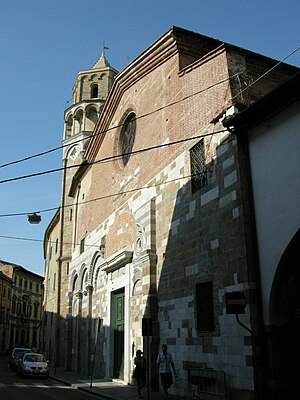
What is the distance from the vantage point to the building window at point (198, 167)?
Result: 493 inches

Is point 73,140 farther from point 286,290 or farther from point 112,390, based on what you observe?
point 286,290

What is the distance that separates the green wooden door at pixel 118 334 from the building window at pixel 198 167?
23.7 feet

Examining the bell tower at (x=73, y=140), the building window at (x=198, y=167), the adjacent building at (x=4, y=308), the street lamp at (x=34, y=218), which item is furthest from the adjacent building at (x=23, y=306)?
the building window at (x=198, y=167)

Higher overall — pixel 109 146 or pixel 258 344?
pixel 109 146

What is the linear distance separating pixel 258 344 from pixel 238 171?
156 inches

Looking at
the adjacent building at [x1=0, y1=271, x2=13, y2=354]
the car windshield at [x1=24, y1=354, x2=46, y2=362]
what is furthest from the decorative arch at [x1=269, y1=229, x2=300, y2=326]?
the adjacent building at [x1=0, y1=271, x2=13, y2=354]

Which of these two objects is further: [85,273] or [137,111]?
[85,273]

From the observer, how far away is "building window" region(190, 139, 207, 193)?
493 inches

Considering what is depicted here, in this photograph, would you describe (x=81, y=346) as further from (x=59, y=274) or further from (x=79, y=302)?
(x=59, y=274)

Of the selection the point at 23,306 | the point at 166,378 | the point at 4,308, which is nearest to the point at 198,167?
the point at 166,378

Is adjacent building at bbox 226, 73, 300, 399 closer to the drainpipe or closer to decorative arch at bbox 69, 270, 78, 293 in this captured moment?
the drainpipe

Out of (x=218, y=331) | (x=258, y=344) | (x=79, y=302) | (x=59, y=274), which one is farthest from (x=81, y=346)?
(x=258, y=344)

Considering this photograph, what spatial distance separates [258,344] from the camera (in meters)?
9.30

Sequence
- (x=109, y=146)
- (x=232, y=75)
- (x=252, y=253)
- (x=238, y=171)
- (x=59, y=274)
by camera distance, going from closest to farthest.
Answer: (x=252, y=253) → (x=238, y=171) → (x=232, y=75) → (x=109, y=146) → (x=59, y=274)
